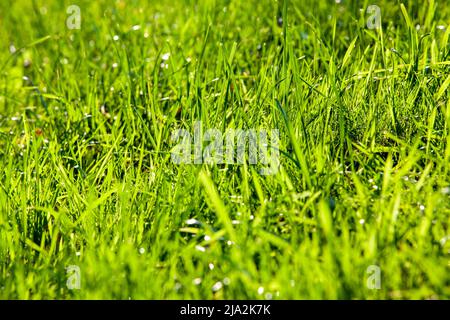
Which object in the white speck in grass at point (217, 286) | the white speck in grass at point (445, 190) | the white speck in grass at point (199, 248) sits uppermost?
the white speck in grass at point (445, 190)

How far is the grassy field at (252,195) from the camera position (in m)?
1.94

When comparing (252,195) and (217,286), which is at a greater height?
(252,195)

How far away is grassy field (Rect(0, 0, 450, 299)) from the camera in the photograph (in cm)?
194

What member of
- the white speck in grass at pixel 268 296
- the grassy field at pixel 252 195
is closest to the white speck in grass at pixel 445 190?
the grassy field at pixel 252 195

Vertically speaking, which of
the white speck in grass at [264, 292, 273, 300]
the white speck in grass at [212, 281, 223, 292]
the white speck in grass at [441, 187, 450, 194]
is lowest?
the white speck in grass at [264, 292, 273, 300]

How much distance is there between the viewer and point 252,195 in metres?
2.34

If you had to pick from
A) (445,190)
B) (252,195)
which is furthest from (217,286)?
(445,190)

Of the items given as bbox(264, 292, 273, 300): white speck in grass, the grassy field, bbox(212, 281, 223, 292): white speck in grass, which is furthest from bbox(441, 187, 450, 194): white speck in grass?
bbox(212, 281, 223, 292): white speck in grass

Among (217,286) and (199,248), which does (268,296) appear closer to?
(217,286)

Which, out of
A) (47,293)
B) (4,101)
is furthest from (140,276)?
(4,101)

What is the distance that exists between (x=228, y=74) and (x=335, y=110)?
44cm

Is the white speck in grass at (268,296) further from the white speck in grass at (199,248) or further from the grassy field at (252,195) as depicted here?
the white speck in grass at (199,248)

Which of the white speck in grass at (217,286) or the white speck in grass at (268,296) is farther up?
the white speck in grass at (217,286)

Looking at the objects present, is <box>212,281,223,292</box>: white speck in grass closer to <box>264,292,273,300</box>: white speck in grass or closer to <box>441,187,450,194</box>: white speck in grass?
<box>264,292,273,300</box>: white speck in grass
